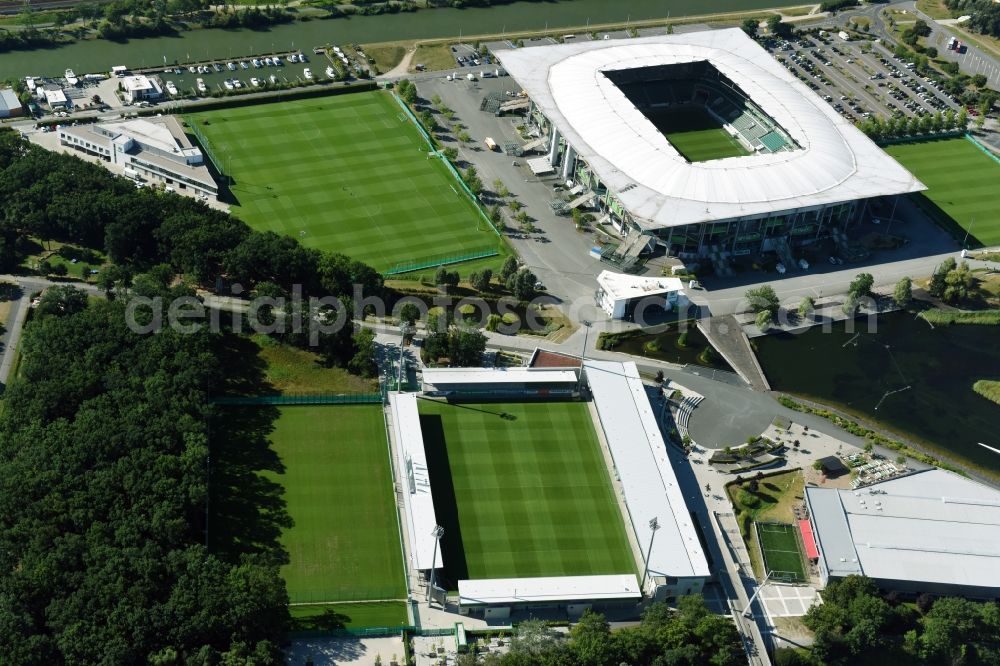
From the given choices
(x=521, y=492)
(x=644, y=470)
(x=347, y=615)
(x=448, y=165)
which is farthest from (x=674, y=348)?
(x=347, y=615)

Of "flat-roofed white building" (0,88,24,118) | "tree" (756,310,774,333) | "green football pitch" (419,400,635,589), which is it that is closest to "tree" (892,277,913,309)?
"tree" (756,310,774,333)

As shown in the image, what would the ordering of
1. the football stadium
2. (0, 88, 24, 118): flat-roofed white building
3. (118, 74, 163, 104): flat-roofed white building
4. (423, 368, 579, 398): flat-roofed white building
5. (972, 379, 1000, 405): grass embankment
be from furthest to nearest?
(118, 74, 163, 104): flat-roofed white building → (0, 88, 24, 118): flat-roofed white building → the football stadium → (972, 379, 1000, 405): grass embankment → (423, 368, 579, 398): flat-roofed white building

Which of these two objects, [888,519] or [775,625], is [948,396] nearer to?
[888,519]

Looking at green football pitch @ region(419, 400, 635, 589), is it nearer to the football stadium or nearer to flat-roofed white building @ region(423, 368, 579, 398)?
flat-roofed white building @ region(423, 368, 579, 398)

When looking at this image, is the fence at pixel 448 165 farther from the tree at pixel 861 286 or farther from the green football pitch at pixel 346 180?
the tree at pixel 861 286

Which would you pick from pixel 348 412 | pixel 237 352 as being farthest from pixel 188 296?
pixel 348 412

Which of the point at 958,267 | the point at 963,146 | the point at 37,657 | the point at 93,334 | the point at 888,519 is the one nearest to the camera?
the point at 37,657

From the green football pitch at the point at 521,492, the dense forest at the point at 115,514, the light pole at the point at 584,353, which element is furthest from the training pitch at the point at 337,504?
the light pole at the point at 584,353
